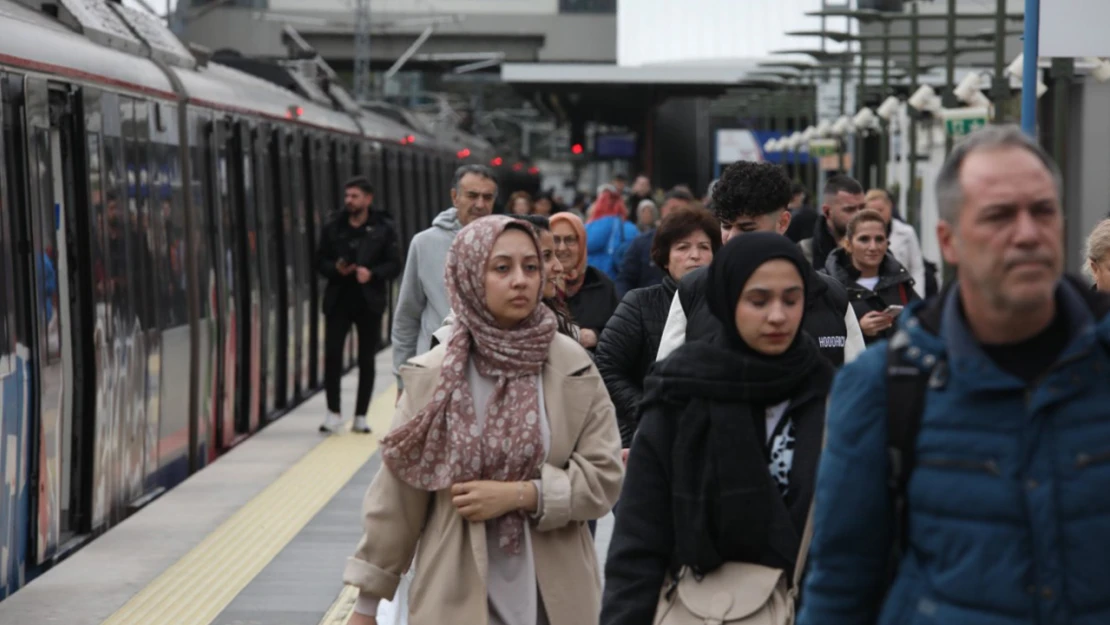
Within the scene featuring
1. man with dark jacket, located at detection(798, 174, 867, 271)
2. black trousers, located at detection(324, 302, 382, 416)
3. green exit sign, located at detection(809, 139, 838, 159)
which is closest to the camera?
man with dark jacket, located at detection(798, 174, 867, 271)

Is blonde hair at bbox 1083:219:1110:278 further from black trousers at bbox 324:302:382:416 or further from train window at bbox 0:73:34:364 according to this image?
black trousers at bbox 324:302:382:416

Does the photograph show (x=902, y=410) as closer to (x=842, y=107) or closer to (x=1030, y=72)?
(x=1030, y=72)

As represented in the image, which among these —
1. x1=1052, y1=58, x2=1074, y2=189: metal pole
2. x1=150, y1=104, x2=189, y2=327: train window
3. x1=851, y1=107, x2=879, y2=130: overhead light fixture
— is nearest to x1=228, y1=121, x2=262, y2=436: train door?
x1=150, y1=104, x2=189, y2=327: train window

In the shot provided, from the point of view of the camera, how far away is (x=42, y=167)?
346 inches

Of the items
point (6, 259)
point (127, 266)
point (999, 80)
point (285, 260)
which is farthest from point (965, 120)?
point (6, 259)

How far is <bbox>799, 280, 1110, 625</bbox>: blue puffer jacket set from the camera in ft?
9.44

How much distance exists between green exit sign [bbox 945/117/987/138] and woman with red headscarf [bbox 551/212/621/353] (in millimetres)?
6239

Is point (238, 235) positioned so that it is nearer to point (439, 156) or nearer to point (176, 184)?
point (176, 184)

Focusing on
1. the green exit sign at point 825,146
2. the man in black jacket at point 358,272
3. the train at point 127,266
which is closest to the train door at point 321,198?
the train at point 127,266

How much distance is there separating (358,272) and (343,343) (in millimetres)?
535

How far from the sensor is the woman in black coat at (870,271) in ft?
28.4

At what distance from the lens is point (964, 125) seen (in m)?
15.0

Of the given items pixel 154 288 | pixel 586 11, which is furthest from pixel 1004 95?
pixel 586 11

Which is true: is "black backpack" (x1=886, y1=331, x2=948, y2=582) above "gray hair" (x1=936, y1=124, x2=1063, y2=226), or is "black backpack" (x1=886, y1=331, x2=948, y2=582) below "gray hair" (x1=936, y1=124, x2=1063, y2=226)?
below
